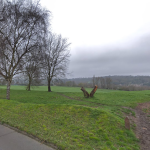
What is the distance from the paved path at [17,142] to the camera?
3.42m

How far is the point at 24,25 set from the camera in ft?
37.9

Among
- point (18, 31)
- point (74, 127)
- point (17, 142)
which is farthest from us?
point (18, 31)

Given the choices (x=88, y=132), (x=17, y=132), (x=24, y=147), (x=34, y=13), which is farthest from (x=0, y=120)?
(x=34, y=13)

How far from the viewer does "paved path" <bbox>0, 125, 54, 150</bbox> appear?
3419 mm

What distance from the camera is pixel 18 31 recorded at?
450 inches

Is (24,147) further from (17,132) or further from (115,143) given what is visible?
(115,143)

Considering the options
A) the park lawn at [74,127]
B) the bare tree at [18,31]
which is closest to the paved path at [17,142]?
the park lawn at [74,127]

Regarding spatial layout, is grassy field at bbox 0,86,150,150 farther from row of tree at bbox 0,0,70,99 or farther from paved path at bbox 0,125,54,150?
row of tree at bbox 0,0,70,99

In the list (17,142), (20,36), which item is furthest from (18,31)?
(17,142)

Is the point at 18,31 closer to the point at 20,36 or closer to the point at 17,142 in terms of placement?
the point at 20,36

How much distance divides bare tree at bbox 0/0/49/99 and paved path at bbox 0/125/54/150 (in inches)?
327

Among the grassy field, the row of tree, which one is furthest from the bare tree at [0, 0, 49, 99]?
the grassy field

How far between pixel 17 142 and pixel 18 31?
11179 millimetres

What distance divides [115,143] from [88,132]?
3.39 ft
